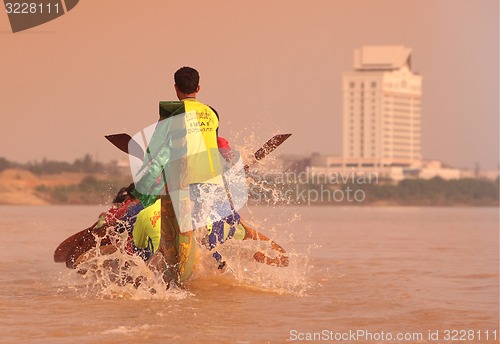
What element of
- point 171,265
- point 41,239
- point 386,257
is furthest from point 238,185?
point 41,239

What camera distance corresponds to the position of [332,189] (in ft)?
358

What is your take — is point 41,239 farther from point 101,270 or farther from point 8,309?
point 8,309

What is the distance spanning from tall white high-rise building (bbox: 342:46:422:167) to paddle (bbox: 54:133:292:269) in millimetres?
175271

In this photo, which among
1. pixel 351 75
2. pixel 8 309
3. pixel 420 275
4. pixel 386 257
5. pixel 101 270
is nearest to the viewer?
pixel 8 309

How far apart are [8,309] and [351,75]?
18660 cm

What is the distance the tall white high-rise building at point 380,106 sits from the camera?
189500 mm

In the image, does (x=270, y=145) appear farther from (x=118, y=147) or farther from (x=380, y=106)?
(x=380, y=106)

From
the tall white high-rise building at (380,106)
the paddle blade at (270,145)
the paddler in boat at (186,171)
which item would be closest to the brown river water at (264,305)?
the paddler in boat at (186,171)

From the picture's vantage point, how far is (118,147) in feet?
33.3

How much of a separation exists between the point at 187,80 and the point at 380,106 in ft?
605

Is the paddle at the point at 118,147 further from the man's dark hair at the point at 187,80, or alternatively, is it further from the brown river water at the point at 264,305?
the man's dark hair at the point at 187,80

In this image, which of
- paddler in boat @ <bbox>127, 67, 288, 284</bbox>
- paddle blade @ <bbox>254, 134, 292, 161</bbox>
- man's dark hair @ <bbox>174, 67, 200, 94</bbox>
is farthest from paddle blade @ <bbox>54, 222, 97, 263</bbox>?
man's dark hair @ <bbox>174, 67, 200, 94</bbox>

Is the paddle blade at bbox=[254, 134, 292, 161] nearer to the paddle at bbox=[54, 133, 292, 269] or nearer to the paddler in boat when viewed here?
the paddle at bbox=[54, 133, 292, 269]

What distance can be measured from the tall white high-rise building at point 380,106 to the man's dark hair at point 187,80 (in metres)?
177
